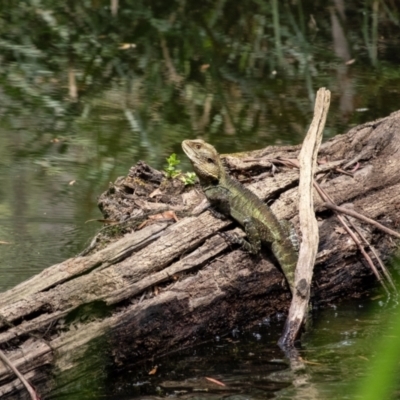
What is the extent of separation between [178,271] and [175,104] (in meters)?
5.73

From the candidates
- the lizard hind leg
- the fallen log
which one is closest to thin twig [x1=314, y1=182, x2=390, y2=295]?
the fallen log

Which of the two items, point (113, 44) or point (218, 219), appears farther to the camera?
point (113, 44)

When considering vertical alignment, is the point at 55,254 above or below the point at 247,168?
below

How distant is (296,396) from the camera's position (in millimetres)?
3994

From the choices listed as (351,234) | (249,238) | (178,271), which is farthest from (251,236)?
(351,234)

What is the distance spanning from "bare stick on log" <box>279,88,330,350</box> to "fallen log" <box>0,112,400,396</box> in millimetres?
282

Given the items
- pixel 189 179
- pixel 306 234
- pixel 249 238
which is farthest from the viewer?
pixel 189 179

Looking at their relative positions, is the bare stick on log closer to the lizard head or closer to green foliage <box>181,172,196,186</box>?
the lizard head

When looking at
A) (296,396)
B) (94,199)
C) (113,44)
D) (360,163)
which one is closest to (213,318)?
(296,396)

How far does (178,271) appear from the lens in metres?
4.54

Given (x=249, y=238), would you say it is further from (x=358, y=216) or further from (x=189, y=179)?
(x=189, y=179)

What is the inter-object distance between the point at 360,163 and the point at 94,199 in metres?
2.54

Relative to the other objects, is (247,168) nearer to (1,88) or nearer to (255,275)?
(255,275)

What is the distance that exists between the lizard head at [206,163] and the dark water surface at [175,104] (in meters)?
0.99
